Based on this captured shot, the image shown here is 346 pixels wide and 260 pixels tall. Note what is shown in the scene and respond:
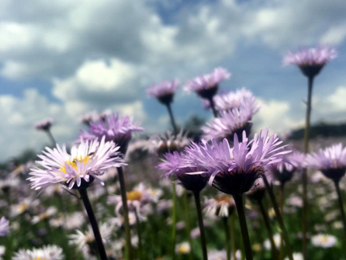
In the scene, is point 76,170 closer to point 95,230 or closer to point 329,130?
point 95,230

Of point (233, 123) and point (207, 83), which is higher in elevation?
point (207, 83)

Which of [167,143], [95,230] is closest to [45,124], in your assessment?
[167,143]

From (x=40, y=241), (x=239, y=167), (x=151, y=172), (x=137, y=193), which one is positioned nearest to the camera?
(x=239, y=167)

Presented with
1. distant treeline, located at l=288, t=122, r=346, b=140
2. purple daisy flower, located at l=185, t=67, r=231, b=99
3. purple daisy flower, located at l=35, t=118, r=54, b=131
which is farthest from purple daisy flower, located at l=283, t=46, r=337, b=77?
distant treeline, located at l=288, t=122, r=346, b=140

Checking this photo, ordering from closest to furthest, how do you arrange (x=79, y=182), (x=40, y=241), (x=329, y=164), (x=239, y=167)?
1. (x=239, y=167)
2. (x=79, y=182)
3. (x=329, y=164)
4. (x=40, y=241)

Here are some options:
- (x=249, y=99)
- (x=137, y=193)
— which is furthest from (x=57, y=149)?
(x=137, y=193)

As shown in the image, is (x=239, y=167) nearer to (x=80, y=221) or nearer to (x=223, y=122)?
(x=223, y=122)
